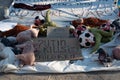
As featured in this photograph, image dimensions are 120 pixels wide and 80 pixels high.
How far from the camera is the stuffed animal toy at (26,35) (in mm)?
3998

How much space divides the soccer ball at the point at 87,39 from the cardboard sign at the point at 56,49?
7 centimetres

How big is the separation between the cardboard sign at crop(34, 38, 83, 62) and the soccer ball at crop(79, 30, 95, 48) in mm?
72

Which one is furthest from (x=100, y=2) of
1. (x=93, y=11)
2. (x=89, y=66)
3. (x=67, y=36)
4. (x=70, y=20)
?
(x=89, y=66)

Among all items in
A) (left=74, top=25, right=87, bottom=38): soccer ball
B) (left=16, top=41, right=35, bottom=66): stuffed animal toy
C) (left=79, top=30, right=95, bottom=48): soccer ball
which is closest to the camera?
(left=16, top=41, right=35, bottom=66): stuffed animal toy

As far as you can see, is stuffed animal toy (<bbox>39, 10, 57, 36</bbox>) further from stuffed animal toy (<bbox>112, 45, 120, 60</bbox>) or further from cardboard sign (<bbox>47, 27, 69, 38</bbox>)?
stuffed animal toy (<bbox>112, 45, 120, 60</bbox>)

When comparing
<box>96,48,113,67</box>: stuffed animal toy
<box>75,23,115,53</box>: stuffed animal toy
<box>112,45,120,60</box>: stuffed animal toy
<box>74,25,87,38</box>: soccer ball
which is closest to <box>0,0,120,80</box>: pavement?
<box>96,48,113,67</box>: stuffed animal toy

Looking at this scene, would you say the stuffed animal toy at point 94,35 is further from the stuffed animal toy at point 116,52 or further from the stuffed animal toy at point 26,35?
the stuffed animal toy at point 26,35

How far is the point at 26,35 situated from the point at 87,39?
743mm

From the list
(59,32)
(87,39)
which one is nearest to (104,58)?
(87,39)

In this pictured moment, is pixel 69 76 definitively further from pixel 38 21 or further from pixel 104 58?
pixel 38 21

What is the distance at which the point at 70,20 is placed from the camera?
4945 millimetres

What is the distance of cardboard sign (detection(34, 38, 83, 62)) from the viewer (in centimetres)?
373

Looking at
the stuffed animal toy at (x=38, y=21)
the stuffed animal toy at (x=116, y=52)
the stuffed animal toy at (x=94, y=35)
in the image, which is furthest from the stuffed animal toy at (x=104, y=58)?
the stuffed animal toy at (x=38, y=21)

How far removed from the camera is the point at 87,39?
3.94m
